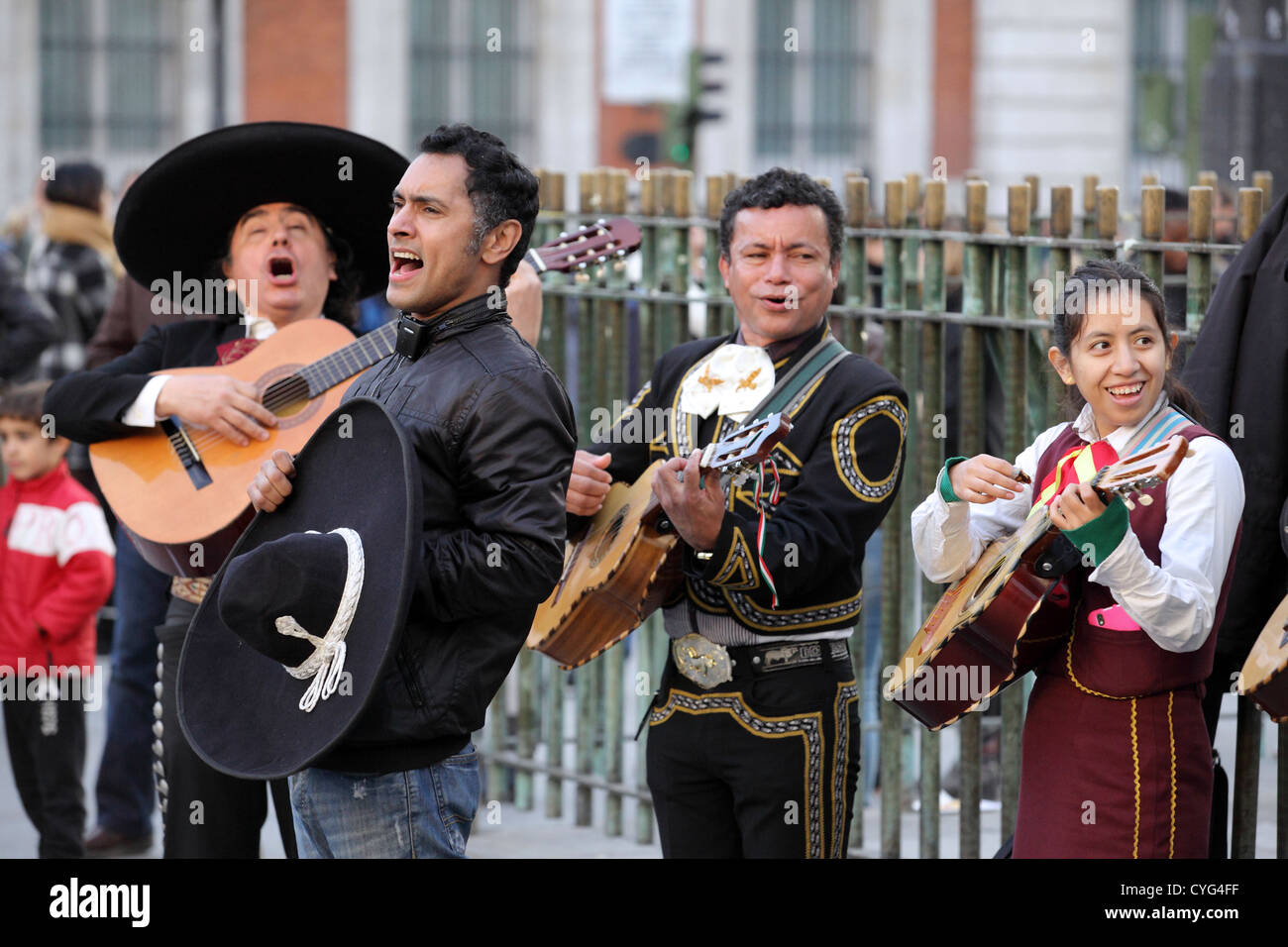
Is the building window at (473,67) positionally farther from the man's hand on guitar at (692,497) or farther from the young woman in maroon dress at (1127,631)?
the young woman in maroon dress at (1127,631)

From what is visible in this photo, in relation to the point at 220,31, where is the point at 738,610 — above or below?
below

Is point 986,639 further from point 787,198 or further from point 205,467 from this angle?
point 205,467

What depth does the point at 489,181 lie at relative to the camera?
350cm

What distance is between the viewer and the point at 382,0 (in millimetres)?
22812

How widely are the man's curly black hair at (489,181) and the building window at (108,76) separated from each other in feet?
65.7

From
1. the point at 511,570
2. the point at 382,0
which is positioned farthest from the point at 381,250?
the point at 382,0

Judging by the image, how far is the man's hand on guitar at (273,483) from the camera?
3541 mm

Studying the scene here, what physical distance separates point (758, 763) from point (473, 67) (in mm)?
20128

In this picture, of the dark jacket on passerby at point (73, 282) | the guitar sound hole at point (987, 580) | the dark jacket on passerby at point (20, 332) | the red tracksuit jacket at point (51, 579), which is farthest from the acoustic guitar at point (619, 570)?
the dark jacket on passerby at point (73, 282)

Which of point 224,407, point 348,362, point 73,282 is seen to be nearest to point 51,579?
point 224,407

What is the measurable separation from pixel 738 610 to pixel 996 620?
634 millimetres

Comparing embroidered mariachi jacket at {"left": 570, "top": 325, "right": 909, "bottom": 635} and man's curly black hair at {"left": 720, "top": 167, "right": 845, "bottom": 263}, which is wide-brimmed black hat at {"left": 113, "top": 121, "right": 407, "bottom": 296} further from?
embroidered mariachi jacket at {"left": 570, "top": 325, "right": 909, "bottom": 635}

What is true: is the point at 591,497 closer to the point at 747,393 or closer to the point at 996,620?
the point at 747,393
